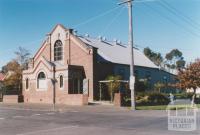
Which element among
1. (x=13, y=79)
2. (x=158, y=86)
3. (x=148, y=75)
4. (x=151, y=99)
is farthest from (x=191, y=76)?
(x=13, y=79)

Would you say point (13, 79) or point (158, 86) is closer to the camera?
point (158, 86)

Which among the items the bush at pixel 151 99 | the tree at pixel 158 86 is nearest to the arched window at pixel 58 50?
the bush at pixel 151 99

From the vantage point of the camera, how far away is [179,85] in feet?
148

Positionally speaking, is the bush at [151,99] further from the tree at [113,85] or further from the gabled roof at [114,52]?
the gabled roof at [114,52]

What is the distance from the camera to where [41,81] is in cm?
4769

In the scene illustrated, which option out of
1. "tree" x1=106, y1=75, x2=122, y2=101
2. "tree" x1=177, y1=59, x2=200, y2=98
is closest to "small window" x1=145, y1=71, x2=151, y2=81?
"tree" x1=177, y1=59, x2=200, y2=98

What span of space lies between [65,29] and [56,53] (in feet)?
13.3

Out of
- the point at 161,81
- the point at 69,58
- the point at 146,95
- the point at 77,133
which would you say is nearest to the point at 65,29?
the point at 69,58

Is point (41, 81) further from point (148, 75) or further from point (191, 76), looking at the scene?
point (191, 76)

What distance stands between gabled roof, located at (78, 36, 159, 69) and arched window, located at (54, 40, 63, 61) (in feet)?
10.9

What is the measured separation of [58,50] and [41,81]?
5544 millimetres

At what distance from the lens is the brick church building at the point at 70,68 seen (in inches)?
1732

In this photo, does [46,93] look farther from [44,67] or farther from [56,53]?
[56,53]

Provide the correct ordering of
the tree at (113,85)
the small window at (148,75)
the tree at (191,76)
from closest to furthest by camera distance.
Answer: the tree at (113,85), the tree at (191,76), the small window at (148,75)
